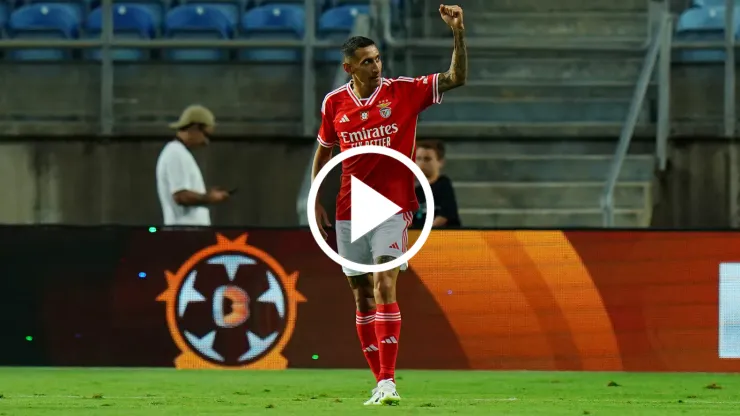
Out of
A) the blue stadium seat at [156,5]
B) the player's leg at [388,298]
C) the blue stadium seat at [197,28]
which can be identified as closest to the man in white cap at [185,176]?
the player's leg at [388,298]

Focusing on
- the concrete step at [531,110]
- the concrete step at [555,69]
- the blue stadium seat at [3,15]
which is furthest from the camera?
the blue stadium seat at [3,15]

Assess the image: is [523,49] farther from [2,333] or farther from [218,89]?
[2,333]

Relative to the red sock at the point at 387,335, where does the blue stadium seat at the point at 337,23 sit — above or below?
above

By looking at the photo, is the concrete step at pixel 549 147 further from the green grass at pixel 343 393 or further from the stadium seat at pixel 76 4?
the green grass at pixel 343 393

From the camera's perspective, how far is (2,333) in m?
10.8

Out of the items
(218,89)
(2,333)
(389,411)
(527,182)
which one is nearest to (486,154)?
(527,182)

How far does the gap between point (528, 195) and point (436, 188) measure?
3347 millimetres

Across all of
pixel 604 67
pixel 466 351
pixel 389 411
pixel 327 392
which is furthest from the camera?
pixel 604 67

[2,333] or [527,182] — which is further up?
[527,182]

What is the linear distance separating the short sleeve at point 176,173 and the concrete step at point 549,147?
4155 millimetres

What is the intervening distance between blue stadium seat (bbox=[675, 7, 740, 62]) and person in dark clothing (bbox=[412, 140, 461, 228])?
15.4ft

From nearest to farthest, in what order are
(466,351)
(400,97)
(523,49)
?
1. (400,97)
2. (466,351)
3. (523,49)

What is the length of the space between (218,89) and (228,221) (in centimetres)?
139

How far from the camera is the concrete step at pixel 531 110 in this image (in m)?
15.2
